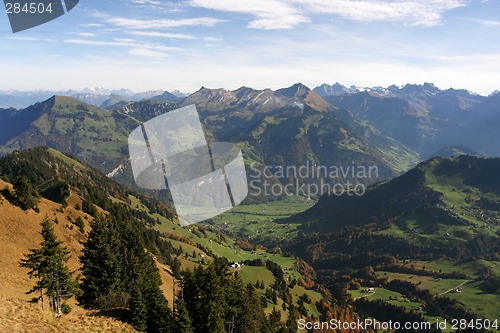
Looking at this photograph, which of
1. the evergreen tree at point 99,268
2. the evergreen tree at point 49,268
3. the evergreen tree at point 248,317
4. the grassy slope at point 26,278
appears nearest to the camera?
the grassy slope at point 26,278

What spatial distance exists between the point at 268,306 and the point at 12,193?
106435mm

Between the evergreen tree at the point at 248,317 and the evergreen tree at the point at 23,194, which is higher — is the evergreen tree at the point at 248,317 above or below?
below

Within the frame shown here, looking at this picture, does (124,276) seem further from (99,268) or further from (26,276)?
(26,276)

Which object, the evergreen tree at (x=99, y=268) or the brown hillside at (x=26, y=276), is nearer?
the brown hillside at (x=26, y=276)

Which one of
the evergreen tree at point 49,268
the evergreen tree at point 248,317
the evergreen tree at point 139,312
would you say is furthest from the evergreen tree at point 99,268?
the evergreen tree at point 248,317

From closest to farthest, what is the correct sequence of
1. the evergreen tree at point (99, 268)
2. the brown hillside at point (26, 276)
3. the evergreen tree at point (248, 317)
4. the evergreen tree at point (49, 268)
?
the brown hillside at point (26, 276)
the evergreen tree at point (49, 268)
the evergreen tree at point (99, 268)
the evergreen tree at point (248, 317)

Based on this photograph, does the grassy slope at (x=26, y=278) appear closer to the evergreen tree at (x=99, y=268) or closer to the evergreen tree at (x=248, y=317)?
the evergreen tree at (x=99, y=268)

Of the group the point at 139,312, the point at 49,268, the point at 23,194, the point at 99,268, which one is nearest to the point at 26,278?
the point at 99,268

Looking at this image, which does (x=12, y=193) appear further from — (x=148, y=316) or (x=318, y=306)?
(x=318, y=306)

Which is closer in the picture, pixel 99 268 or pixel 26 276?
pixel 99 268

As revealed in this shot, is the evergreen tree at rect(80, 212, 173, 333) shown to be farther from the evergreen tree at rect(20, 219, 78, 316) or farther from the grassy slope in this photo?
the evergreen tree at rect(20, 219, 78, 316)

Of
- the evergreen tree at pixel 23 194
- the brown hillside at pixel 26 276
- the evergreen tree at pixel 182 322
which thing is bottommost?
the evergreen tree at pixel 182 322

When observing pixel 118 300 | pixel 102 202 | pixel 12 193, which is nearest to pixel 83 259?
pixel 118 300

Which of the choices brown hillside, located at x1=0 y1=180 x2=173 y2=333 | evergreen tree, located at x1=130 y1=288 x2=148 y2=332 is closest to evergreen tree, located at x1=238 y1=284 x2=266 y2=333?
evergreen tree, located at x1=130 y1=288 x2=148 y2=332
